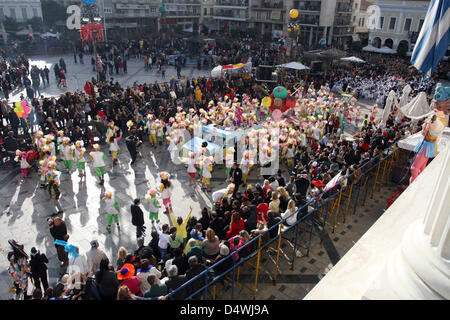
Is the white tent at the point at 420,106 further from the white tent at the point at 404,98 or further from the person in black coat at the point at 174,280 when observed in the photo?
the person in black coat at the point at 174,280

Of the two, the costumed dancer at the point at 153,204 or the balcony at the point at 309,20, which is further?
the balcony at the point at 309,20

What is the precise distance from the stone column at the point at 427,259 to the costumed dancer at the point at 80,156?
35.8 feet

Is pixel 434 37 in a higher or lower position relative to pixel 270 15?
lower

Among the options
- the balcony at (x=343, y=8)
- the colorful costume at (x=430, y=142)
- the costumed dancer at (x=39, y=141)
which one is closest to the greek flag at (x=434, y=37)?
the colorful costume at (x=430, y=142)

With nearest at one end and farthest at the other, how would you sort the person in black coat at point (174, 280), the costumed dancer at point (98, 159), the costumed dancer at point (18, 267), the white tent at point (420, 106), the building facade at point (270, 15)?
1. the person in black coat at point (174, 280)
2. the costumed dancer at point (18, 267)
3. the costumed dancer at point (98, 159)
4. the white tent at point (420, 106)
5. the building facade at point (270, 15)

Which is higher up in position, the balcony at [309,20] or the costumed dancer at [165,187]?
the balcony at [309,20]

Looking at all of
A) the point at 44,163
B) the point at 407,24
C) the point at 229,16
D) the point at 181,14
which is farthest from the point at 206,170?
the point at 181,14

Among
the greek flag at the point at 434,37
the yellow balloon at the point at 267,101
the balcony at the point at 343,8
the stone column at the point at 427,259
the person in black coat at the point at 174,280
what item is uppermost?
the balcony at the point at 343,8

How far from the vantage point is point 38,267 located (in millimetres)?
7051

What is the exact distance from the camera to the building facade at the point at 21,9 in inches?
1777

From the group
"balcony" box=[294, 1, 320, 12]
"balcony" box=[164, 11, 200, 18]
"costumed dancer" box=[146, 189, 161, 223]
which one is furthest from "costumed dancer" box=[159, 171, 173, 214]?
"balcony" box=[164, 11, 200, 18]

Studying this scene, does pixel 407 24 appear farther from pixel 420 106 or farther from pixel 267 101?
pixel 267 101

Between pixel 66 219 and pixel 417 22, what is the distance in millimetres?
45641

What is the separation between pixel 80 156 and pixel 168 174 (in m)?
3.14
